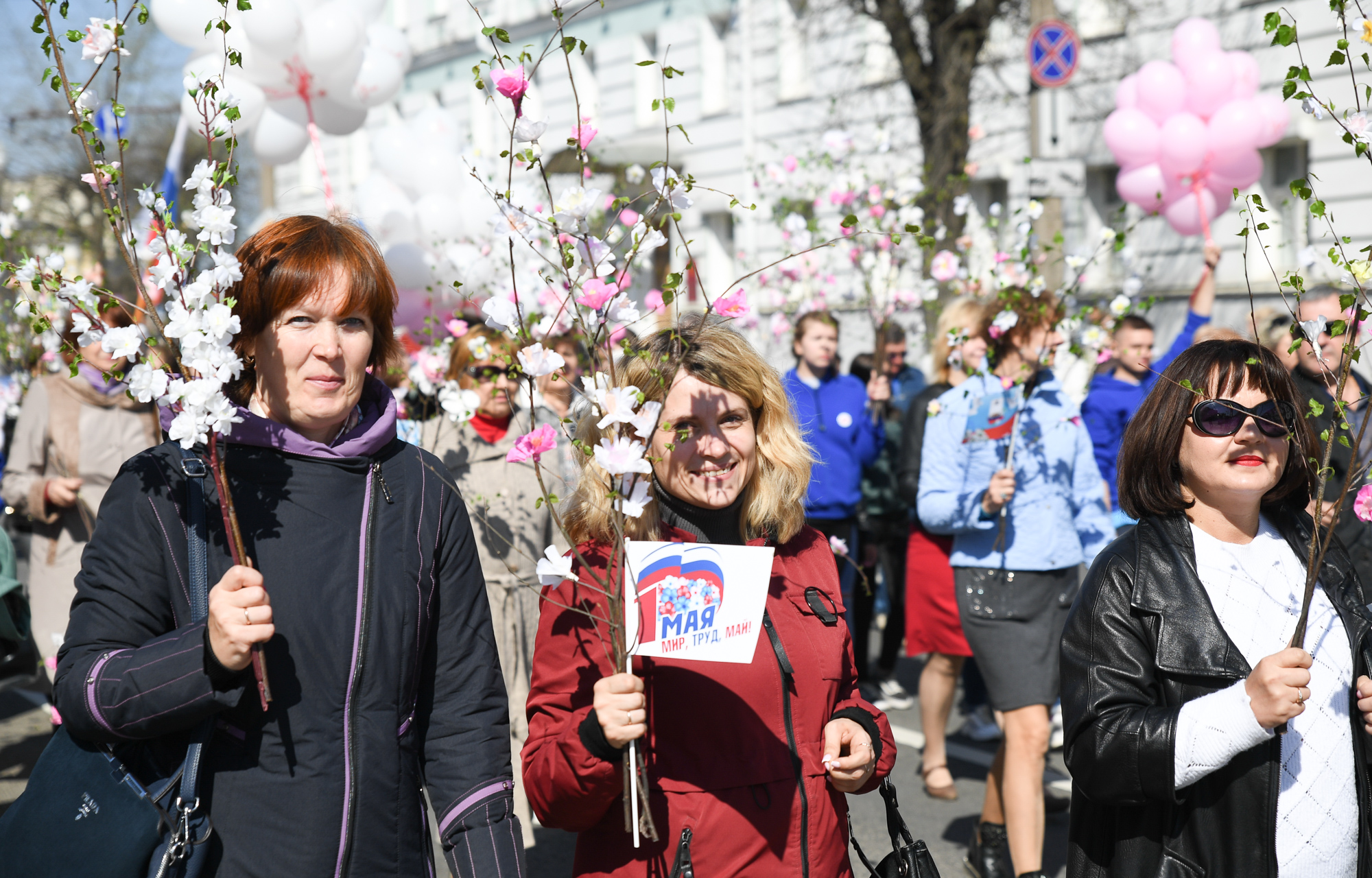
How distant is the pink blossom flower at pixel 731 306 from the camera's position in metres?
2.37

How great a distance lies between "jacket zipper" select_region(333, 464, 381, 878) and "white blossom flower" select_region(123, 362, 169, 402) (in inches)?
15.5

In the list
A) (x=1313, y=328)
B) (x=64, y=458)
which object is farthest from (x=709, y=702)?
(x=64, y=458)

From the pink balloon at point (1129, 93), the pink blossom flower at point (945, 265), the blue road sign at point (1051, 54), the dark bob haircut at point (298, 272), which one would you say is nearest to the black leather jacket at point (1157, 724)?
the dark bob haircut at point (298, 272)

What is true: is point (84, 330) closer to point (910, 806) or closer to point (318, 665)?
point (318, 665)

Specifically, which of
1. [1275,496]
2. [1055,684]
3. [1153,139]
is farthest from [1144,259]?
[1275,496]

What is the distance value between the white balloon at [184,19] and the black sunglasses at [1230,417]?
4.56m

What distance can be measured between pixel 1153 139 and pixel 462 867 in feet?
20.6

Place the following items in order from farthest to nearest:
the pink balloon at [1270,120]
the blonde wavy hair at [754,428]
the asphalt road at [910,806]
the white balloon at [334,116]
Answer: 1. the pink balloon at [1270,120]
2. the white balloon at [334,116]
3. the asphalt road at [910,806]
4. the blonde wavy hair at [754,428]

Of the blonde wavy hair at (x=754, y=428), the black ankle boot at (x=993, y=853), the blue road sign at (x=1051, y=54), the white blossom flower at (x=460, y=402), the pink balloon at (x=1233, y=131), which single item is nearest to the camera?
the blonde wavy hair at (x=754, y=428)

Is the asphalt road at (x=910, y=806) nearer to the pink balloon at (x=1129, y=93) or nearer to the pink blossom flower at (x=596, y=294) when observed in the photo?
the pink blossom flower at (x=596, y=294)

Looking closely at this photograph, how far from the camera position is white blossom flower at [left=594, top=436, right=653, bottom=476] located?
1.96 meters

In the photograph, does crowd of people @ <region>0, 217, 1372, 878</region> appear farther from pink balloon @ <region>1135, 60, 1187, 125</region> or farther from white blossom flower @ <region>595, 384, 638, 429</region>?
pink balloon @ <region>1135, 60, 1187, 125</region>

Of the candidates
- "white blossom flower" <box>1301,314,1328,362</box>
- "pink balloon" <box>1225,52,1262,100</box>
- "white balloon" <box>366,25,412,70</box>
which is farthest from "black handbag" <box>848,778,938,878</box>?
"pink balloon" <box>1225,52,1262,100</box>

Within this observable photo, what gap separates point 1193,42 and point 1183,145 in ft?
2.37
